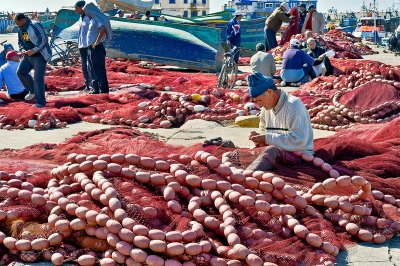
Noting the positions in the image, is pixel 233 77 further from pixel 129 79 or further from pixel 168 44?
pixel 168 44

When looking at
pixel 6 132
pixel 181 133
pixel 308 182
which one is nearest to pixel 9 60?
pixel 6 132

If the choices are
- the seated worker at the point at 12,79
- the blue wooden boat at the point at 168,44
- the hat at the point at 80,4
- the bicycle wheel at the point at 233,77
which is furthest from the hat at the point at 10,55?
the blue wooden boat at the point at 168,44

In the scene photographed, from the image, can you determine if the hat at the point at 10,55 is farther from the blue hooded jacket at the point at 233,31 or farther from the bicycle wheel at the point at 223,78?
the blue hooded jacket at the point at 233,31

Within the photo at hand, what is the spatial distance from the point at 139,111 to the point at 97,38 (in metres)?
2.64

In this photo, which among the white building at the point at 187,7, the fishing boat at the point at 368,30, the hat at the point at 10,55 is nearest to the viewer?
the hat at the point at 10,55

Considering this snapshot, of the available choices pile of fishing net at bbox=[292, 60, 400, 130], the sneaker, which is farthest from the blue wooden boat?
pile of fishing net at bbox=[292, 60, 400, 130]

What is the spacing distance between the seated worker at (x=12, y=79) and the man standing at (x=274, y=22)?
9697 millimetres

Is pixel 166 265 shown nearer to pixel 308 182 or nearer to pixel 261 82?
pixel 308 182

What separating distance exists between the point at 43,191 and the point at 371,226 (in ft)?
7.50

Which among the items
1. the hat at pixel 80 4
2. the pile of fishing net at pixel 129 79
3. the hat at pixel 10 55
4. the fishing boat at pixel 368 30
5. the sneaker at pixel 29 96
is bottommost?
the fishing boat at pixel 368 30

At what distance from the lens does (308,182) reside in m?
4.89

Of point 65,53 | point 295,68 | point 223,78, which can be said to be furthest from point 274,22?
point 223,78

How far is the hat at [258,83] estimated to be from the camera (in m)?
5.21

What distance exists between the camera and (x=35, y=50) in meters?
10.1
